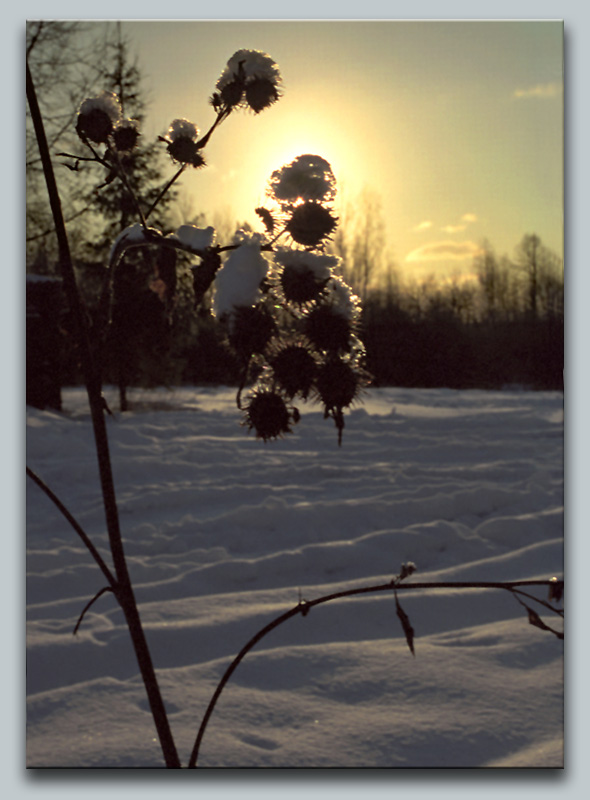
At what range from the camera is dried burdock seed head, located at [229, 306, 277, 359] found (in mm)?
601

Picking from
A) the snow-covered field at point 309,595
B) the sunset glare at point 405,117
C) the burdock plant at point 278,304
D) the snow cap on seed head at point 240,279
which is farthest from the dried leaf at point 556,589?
the sunset glare at point 405,117

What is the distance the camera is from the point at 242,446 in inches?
165

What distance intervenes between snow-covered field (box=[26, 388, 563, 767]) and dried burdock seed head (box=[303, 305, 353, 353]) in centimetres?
120

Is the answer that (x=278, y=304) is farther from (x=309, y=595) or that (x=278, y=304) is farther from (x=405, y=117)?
(x=309, y=595)

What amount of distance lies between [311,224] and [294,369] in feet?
0.41

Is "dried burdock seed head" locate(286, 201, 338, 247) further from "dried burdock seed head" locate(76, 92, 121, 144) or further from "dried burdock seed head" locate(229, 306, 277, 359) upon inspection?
"dried burdock seed head" locate(76, 92, 121, 144)

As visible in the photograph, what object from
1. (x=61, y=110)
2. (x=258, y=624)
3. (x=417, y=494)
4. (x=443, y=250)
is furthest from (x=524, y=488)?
(x=61, y=110)

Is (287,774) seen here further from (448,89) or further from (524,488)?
(524,488)

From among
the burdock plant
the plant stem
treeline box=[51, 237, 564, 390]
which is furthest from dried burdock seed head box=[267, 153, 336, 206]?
treeline box=[51, 237, 564, 390]

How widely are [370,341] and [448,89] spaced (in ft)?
3.19

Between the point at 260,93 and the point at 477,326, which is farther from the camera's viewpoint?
the point at 477,326

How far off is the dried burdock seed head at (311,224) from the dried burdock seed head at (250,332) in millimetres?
74

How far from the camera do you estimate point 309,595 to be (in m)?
2.31

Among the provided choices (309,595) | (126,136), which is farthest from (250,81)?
(309,595)
